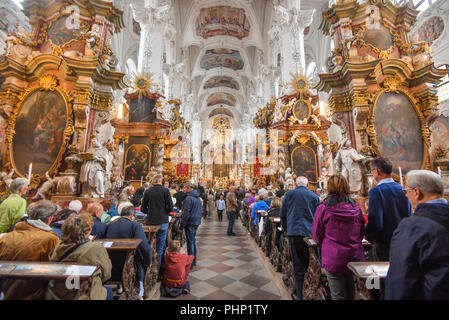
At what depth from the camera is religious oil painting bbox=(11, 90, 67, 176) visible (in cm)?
565

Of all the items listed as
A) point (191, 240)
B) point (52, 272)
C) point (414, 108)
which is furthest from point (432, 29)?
point (52, 272)

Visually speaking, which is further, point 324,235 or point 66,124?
point 66,124

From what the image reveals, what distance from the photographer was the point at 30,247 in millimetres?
1603

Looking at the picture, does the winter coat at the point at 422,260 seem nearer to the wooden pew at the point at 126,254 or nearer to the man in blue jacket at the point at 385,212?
the man in blue jacket at the point at 385,212

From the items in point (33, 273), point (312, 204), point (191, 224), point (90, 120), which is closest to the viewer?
point (33, 273)

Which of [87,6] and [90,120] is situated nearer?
[90,120]

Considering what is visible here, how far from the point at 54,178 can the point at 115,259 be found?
4.45 meters

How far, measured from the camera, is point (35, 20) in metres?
6.46

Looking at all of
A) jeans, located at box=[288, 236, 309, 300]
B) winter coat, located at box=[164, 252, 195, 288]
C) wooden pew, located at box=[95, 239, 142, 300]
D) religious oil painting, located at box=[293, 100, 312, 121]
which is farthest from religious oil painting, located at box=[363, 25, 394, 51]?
wooden pew, located at box=[95, 239, 142, 300]

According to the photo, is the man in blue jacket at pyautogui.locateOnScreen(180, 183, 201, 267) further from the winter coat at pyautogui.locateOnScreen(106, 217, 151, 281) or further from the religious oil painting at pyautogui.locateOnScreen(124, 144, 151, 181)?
the religious oil painting at pyautogui.locateOnScreen(124, 144, 151, 181)

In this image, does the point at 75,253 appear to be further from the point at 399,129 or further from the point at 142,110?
the point at 142,110

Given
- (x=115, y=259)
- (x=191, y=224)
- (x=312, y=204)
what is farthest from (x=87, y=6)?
(x=312, y=204)

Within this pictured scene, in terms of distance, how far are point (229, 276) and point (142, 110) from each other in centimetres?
957
